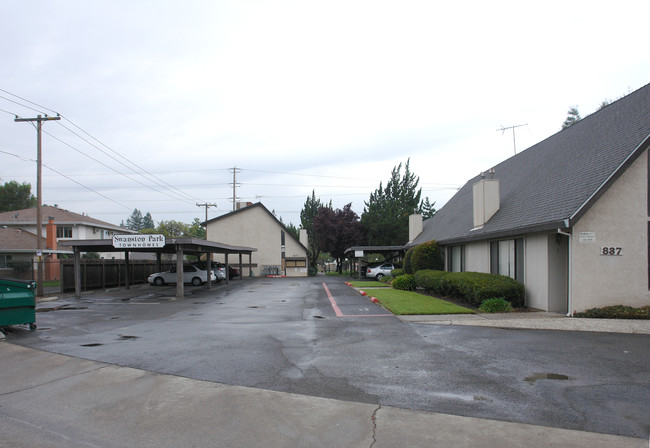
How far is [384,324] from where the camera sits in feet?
40.5

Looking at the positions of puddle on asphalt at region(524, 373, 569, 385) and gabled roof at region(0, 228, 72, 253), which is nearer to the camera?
puddle on asphalt at region(524, 373, 569, 385)

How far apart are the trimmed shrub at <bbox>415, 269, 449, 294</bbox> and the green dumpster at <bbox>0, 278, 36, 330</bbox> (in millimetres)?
14710

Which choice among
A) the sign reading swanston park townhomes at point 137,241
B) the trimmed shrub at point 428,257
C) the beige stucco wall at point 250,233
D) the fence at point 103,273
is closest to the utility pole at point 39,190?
the fence at point 103,273

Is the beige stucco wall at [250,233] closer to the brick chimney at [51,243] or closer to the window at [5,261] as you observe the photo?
the brick chimney at [51,243]

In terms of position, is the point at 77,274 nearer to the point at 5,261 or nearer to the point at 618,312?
the point at 5,261

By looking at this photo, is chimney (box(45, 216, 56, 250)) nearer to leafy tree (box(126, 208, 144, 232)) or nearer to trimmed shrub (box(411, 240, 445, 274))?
trimmed shrub (box(411, 240, 445, 274))

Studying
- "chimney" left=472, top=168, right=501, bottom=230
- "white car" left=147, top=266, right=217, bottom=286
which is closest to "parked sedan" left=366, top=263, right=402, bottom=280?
"white car" left=147, top=266, right=217, bottom=286

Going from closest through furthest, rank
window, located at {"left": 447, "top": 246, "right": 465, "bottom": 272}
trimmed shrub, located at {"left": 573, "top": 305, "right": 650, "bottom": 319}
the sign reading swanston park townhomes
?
1. trimmed shrub, located at {"left": 573, "top": 305, "right": 650, "bottom": 319}
2. the sign reading swanston park townhomes
3. window, located at {"left": 447, "top": 246, "right": 465, "bottom": 272}

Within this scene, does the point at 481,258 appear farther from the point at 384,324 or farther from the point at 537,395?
the point at 537,395

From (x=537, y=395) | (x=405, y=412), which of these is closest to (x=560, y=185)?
(x=537, y=395)

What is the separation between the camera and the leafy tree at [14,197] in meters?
64.2

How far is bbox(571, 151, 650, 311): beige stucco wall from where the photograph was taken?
1284cm

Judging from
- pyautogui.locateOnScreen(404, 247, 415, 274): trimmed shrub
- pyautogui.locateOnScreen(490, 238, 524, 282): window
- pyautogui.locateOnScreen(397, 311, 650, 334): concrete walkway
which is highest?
pyautogui.locateOnScreen(490, 238, 524, 282): window

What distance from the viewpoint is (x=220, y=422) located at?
5203mm
